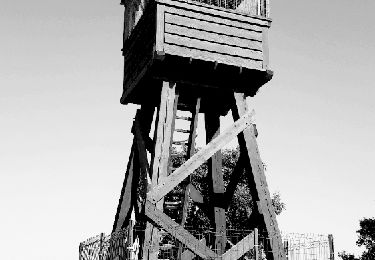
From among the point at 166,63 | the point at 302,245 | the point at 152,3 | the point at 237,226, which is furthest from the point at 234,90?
the point at 237,226

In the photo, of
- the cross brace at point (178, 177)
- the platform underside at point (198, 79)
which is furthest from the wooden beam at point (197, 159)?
the platform underside at point (198, 79)

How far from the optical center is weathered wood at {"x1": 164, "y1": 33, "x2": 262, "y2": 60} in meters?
9.31

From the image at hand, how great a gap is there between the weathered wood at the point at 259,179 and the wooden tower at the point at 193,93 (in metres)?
0.02

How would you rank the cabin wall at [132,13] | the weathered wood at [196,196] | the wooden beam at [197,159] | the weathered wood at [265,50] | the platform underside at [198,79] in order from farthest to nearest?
the cabin wall at [132,13] → the weathered wood at [196,196] → the weathered wood at [265,50] → the platform underside at [198,79] → the wooden beam at [197,159]

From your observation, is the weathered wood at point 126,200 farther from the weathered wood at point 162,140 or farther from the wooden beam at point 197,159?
the wooden beam at point 197,159

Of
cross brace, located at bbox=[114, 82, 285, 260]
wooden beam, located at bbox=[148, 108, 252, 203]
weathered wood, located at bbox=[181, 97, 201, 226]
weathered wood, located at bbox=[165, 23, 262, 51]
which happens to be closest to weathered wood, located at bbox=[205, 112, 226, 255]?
cross brace, located at bbox=[114, 82, 285, 260]

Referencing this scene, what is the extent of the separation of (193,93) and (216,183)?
2006mm

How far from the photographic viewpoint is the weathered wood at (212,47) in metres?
9.31

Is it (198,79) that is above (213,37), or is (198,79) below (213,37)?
below

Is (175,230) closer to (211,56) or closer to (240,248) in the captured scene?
(240,248)

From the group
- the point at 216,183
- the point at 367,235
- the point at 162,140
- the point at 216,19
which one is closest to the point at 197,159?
the point at 162,140

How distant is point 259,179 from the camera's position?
31.5 ft

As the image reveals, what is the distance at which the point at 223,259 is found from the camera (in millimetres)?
8719

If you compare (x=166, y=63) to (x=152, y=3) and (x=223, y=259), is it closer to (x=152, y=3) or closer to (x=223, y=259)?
(x=152, y=3)
